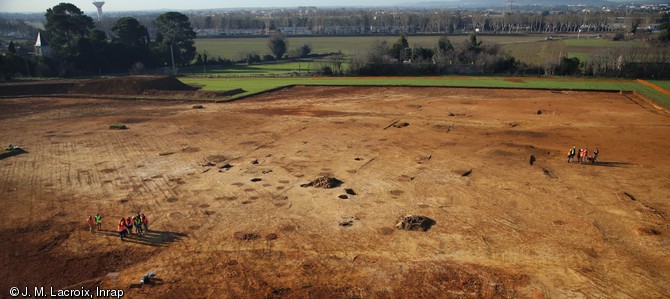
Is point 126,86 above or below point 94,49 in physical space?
below

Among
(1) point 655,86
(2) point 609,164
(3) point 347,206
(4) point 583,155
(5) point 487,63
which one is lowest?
(3) point 347,206

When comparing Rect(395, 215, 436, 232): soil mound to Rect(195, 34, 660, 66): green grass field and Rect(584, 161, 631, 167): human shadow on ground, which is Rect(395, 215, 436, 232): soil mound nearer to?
Rect(584, 161, 631, 167): human shadow on ground

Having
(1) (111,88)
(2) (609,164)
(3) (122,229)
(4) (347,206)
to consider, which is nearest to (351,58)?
(1) (111,88)

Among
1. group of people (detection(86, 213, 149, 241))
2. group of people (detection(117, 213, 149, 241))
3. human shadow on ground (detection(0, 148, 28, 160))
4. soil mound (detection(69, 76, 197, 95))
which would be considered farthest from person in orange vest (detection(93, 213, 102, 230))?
soil mound (detection(69, 76, 197, 95))

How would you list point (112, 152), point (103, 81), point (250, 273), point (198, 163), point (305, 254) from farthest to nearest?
point (103, 81) → point (112, 152) → point (198, 163) → point (305, 254) → point (250, 273)

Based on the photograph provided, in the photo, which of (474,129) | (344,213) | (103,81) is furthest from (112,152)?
(103,81)

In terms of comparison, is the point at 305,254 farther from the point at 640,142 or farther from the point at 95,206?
the point at 640,142

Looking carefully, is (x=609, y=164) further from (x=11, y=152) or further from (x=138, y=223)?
(x=11, y=152)
